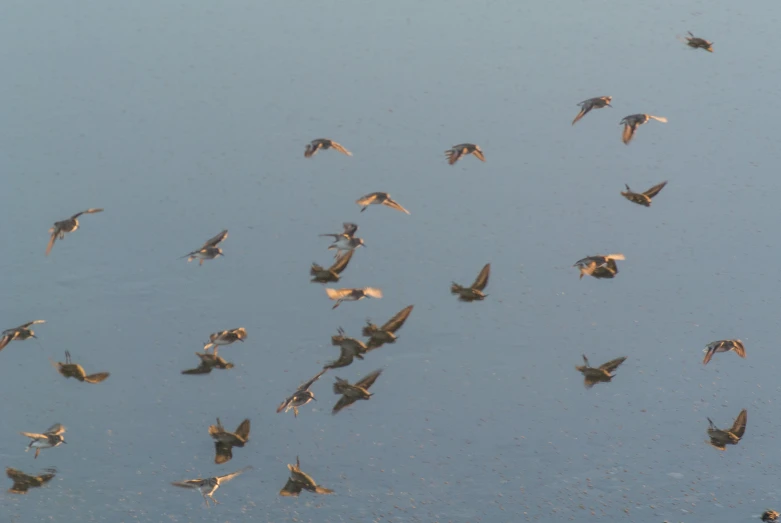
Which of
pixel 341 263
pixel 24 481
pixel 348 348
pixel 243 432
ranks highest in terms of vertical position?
pixel 341 263

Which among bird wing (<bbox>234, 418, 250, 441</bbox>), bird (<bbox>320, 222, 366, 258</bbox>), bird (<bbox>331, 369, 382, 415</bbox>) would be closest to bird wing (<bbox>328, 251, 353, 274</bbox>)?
bird (<bbox>320, 222, 366, 258</bbox>)

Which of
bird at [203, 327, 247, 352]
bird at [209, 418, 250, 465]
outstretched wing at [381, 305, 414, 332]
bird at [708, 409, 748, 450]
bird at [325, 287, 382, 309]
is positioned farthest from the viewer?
bird at [708, 409, 748, 450]

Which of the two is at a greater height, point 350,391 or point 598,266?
point 598,266

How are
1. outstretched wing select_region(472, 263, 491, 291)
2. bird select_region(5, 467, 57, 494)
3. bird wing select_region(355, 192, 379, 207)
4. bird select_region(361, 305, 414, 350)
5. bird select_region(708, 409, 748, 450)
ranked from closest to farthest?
bird wing select_region(355, 192, 379, 207)
bird select_region(361, 305, 414, 350)
outstretched wing select_region(472, 263, 491, 291)
bird select_region(708, 409, 748, 450)
bird select_region(5, 467, 57, 494)

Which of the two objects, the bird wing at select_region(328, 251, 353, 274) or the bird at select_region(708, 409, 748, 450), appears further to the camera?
the bird at select_region(708, 409, 748, 450)

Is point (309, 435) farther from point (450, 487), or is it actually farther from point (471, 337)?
point (471, 337)

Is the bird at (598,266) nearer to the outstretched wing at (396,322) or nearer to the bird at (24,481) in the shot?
the outstretched wing at (396,322)

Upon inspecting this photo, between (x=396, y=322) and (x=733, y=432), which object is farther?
Answer: (x=733, y=432)

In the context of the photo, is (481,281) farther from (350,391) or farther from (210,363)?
(210,363)

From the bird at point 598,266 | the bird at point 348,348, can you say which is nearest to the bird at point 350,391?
the bird at point 348,348

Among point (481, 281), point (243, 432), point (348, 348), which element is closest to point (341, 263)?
point (348, 348)

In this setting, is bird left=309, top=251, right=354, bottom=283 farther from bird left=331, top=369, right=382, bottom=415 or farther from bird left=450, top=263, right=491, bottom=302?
bird left=331, top=369, right=382, bottom=415

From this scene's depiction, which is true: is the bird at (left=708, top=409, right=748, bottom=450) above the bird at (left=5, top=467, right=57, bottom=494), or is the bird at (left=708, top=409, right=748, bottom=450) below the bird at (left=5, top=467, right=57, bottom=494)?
above
